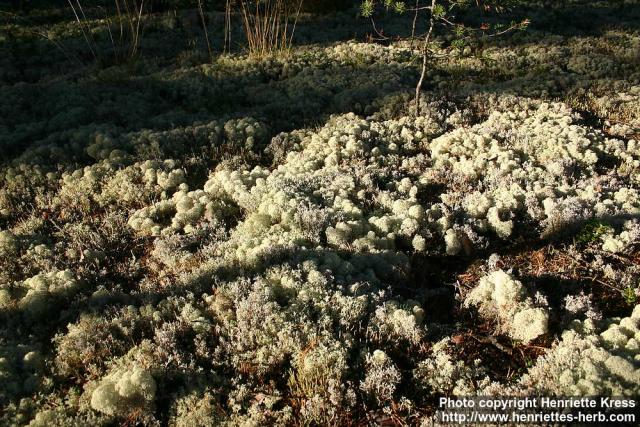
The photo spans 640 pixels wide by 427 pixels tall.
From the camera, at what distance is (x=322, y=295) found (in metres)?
4.42

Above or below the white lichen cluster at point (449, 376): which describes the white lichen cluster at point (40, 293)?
below

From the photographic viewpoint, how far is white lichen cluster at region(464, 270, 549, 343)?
4.10 metres

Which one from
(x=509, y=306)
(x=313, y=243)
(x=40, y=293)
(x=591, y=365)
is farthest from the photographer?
(x=313, y=243)

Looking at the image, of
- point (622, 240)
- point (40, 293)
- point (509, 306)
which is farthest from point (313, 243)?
point (622, 240)

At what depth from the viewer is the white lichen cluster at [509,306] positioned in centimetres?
410

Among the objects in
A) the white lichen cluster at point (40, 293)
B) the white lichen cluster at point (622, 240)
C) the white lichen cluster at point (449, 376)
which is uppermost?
the white lichen cluster at point (622, 240)

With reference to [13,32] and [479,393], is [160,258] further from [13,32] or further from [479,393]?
[13,32]

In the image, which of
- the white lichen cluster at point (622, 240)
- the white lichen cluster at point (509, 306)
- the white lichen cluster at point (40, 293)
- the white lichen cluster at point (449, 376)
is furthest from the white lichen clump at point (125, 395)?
the white lichen cluster at point (622, 240)

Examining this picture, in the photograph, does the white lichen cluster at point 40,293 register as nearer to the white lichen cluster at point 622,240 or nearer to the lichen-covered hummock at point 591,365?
the lichen-covered hummock at point 591,365

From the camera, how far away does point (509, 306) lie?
14.2ft

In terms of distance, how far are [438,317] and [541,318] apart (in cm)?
91

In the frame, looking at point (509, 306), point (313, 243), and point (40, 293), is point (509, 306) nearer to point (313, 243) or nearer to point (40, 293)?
point (313, 243)

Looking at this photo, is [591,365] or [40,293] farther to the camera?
[40,293]

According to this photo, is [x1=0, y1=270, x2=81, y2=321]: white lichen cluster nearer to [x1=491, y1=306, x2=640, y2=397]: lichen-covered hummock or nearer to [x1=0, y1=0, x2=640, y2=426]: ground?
[x1=0, y1=0, x2=640, y2=426]: ground
